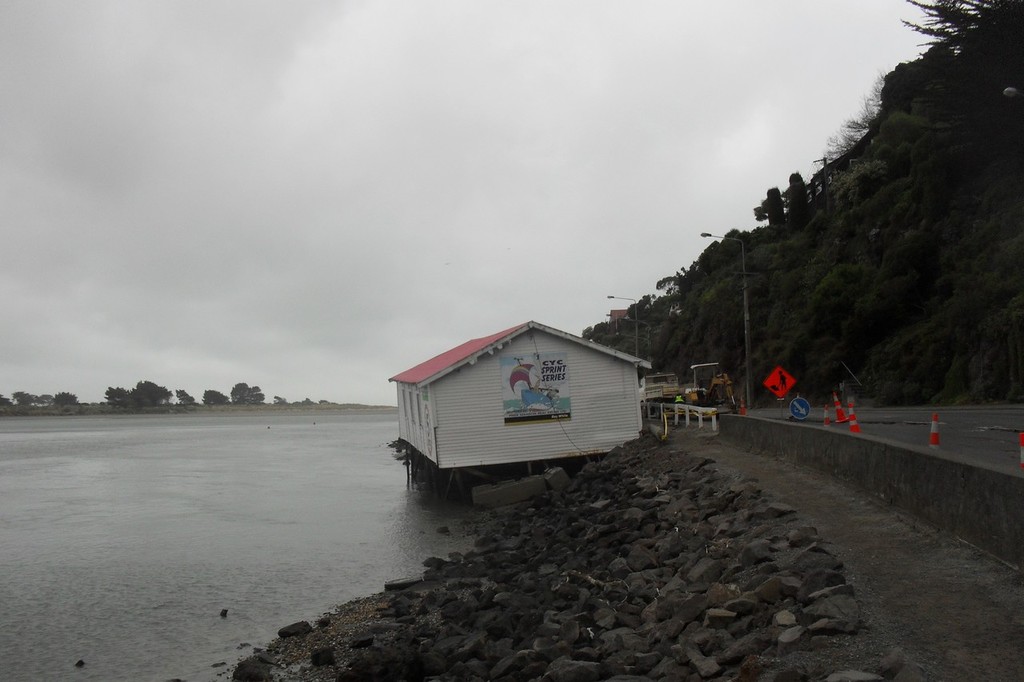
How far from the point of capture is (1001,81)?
33.6 meters

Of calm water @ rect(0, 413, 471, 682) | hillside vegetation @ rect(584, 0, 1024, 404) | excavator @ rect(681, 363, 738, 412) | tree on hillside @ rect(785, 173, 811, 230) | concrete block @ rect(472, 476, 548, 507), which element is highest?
tree on hillside @ rect(785, 173, 811, 230)

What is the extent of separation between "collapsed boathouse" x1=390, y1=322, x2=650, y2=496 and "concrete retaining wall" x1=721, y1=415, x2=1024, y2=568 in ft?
48.5

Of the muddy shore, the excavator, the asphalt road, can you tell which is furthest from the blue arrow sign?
the excavator

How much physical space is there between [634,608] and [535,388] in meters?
19.6

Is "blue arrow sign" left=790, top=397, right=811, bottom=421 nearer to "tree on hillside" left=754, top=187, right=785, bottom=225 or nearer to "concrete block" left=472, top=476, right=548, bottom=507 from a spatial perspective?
"concrete block" left=472, top=476, right=548, bottom=507

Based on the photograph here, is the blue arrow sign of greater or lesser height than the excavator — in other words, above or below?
below

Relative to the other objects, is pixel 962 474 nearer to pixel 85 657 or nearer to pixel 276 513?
pixel 85 657

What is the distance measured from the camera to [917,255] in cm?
4153

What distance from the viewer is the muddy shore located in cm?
711

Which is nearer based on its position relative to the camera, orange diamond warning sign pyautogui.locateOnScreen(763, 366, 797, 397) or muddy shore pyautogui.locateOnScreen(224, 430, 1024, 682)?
muddy shore pyautogui.locateOnScreen(224, 430, 1024, 682)

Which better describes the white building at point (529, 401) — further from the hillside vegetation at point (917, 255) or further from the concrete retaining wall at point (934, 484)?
the concrete retaining wall at point (934, 484)

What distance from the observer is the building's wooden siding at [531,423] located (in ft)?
97.9

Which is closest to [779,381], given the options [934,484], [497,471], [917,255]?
[497,471]

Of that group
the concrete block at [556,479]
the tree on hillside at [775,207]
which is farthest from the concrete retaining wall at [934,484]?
the tree on hillside at [775,207]
